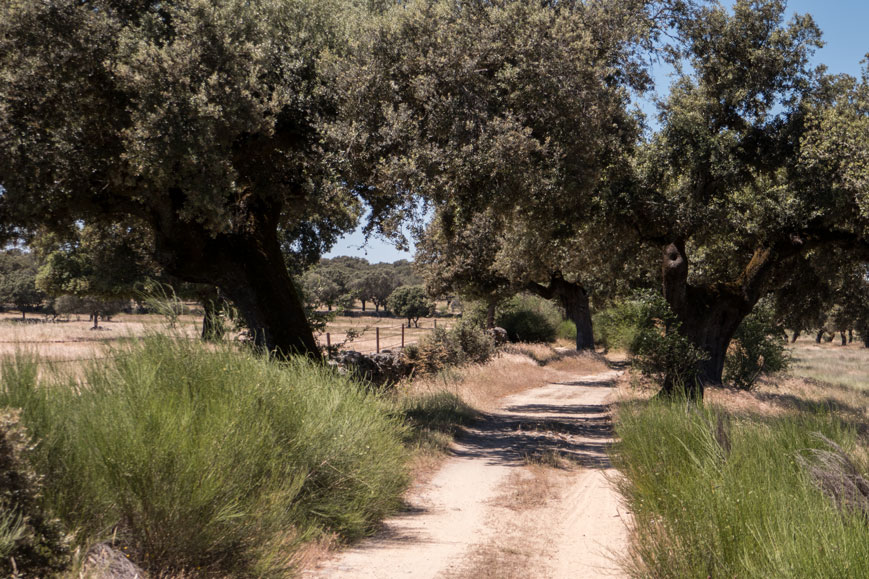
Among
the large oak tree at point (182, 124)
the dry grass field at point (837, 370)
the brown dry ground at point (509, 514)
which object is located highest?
the large oak tree at point (182, 124)

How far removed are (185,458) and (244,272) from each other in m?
7.95

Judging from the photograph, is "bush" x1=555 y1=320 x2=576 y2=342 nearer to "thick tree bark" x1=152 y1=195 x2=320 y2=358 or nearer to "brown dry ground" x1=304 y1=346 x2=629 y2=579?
"brown dry ground" x1=304 y1=346 x2=629 y2=579

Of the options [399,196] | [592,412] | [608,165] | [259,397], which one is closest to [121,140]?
[399,196]

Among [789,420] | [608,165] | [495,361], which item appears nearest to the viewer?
[789,420]

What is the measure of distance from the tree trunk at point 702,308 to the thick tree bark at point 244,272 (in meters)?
9.41

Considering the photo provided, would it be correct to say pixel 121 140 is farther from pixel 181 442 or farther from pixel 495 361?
pixel 495 361

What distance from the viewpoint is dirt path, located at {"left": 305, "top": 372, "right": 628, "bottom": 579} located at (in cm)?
595

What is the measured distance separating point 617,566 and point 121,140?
31.5ft

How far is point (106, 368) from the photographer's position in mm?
5578

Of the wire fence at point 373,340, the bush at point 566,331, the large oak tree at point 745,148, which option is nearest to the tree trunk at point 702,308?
the large oak tree at point 745,148

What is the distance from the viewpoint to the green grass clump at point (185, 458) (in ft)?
14.9

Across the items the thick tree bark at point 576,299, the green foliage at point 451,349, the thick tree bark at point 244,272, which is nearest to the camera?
the thick tree bark at point 244,272

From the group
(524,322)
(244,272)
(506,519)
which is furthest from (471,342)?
(506,519)

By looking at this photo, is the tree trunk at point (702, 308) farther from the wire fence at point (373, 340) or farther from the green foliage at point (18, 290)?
the green foliage at point (18, 290)
